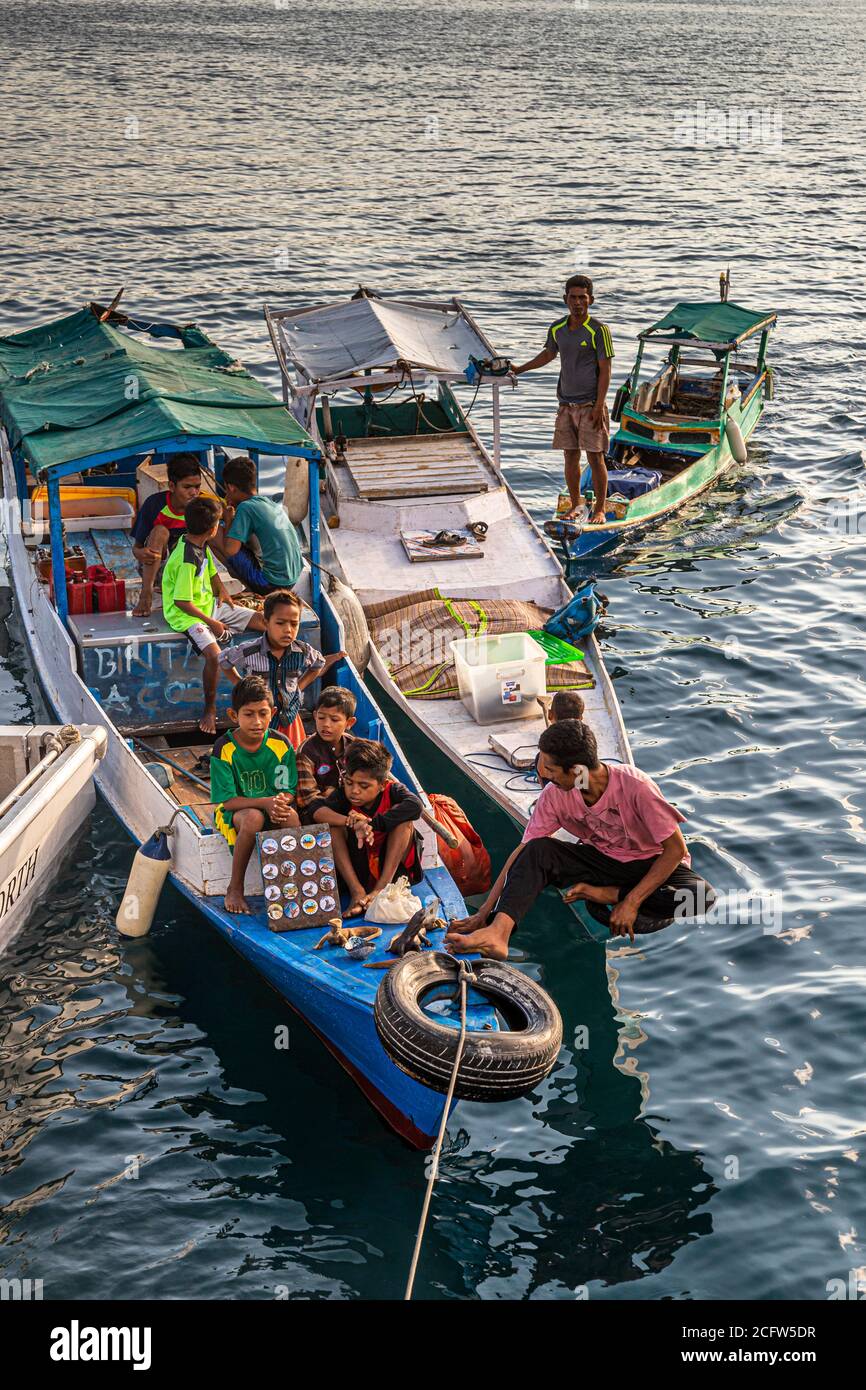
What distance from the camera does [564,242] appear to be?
35.8 meters

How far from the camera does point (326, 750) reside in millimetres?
10578

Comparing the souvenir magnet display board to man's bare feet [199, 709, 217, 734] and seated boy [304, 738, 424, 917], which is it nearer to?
seated boy [304, 738, 424, 917]

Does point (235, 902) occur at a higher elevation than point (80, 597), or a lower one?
lower

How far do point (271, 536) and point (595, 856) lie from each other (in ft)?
15.9

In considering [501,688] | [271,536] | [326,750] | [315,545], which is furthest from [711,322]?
[326,750]

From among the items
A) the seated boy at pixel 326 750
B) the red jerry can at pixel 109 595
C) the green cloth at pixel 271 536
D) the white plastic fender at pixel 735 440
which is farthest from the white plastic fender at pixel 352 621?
the white plastic fender at pixel 735 440

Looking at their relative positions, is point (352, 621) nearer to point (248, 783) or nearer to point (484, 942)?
point (248, 783)

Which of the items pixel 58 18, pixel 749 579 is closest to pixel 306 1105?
pixel 749 579

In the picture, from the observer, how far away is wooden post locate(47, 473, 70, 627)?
1246 centimetres

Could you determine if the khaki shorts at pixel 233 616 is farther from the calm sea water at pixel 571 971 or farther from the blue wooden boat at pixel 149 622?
the calm sea water at pixel 571 971

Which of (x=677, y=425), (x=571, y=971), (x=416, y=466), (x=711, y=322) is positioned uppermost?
(x=711, y=322)

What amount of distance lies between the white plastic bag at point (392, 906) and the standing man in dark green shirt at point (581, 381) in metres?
8.57

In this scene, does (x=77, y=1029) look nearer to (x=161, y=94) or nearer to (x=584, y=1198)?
(x=584, y=1198)
